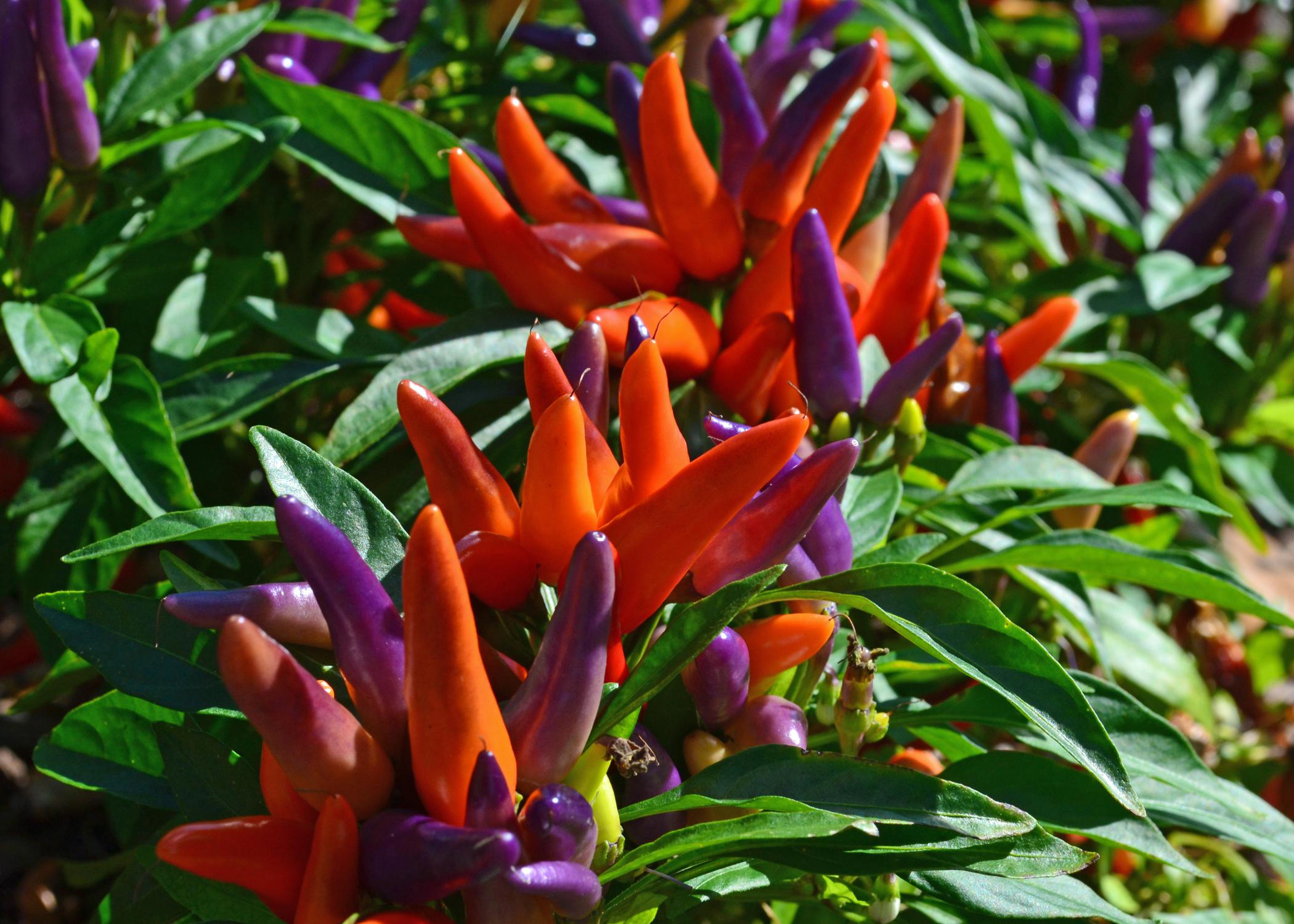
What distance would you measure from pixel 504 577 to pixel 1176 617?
4.44 ft

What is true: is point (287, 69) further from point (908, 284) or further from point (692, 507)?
point (692, 507)

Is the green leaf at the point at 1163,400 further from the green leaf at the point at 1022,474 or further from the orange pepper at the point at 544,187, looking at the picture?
the orange pepper at the point at 544,187

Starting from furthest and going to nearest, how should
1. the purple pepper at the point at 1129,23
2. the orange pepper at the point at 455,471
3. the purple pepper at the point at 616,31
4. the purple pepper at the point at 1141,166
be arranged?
the purple pepper at the point at 1129,23
the purple pepper at the point at 1141,166
the purple pepper at the point at 616,31
the orange pepper at the point at 455,471

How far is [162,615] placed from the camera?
2.38ft

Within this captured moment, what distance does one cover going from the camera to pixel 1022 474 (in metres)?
0.98

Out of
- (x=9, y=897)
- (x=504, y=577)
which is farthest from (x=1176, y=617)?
(x=9, y=897)

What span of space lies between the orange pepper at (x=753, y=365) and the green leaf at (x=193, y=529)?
40cm

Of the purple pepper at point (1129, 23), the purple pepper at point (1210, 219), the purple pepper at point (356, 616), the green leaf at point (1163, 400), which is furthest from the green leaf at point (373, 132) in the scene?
the purple pepper at point (1129, 23)

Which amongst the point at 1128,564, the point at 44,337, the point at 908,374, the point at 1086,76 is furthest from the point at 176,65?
the point at 1086,76

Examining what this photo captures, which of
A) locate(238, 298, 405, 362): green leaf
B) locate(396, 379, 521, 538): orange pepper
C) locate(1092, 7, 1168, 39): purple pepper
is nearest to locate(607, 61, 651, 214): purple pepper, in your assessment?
locate(238, 298, 405, 362): green leaf

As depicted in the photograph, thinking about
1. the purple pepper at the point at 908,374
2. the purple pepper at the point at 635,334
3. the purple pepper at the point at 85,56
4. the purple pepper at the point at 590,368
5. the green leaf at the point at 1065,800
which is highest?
the purple pepper at the point at 85,56

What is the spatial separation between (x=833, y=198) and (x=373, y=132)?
0.45 meters

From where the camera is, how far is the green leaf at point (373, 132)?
1084 millimetres

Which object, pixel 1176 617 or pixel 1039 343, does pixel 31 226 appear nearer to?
pixel 1039 343
